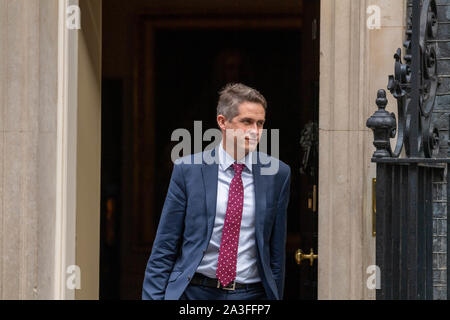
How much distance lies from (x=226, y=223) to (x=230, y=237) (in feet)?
0.23

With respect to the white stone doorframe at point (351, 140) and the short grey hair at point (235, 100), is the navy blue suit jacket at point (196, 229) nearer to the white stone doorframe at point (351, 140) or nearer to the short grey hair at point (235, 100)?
the short grey hair at point (235, 100)

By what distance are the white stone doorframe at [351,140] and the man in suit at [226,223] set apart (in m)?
1.52

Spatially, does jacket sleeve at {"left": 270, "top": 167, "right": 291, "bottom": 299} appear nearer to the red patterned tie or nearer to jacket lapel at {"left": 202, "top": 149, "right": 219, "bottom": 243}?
the red patterned tie

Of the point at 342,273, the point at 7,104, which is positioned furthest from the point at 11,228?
the point at 342,273

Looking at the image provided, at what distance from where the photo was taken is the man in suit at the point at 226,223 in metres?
3.97

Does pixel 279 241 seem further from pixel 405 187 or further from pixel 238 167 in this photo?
pixel 405 187

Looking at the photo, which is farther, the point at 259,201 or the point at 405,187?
the point at 259,201

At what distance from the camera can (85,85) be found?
20.0 feet

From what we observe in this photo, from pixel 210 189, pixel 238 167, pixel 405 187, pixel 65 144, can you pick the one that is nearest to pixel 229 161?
pixel 238 167

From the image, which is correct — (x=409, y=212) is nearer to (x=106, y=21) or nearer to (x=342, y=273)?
(x=342, y=273)

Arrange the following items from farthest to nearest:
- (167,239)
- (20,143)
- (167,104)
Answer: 1. (167,104)
2. (20,143)
3. (167,239)

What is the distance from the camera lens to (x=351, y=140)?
5.59 m

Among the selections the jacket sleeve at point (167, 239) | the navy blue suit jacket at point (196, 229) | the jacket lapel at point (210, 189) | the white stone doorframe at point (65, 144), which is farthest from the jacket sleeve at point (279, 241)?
the white stone doorframe at point (65, 144)

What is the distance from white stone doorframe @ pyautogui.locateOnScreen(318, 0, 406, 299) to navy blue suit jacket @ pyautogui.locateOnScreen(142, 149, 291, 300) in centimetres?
149
